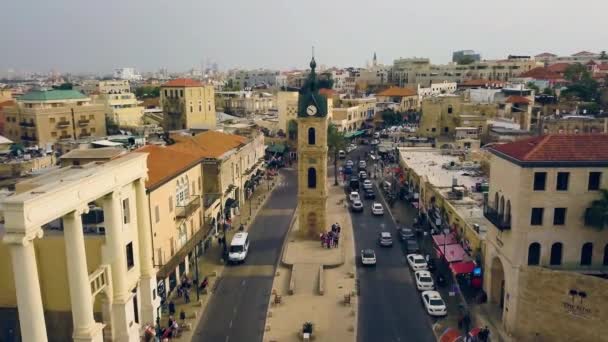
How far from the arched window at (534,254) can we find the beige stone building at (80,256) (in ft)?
74.0

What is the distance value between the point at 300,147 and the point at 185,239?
12886 millimetres

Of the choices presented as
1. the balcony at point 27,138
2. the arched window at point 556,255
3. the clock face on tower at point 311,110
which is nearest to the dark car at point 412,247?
the clock face on tower at point 311,110

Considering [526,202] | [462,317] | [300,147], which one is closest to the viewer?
[526,202]

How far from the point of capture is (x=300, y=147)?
46.2 metres

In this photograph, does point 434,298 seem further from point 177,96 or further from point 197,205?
point 177,96

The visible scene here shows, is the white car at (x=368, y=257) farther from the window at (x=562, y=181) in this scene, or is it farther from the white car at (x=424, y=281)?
the window at (x=562, y=181)

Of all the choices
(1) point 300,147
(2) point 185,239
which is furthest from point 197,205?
(1) point 300,147

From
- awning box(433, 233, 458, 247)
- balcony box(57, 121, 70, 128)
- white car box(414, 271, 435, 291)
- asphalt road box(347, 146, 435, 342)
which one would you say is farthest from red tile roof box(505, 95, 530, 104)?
balcony box(57, 121, 70, 128)

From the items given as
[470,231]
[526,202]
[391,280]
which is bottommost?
[391,280]

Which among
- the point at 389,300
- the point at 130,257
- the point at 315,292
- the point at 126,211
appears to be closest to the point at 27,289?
the point at 126,211

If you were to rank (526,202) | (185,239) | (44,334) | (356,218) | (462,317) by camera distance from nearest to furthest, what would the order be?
(44,334)
(526,202)
(462,317)
(185,239)
(356,218)

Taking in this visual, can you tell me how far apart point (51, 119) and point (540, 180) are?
238 feet

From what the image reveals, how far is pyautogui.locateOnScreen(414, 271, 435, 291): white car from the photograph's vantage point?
35.9m

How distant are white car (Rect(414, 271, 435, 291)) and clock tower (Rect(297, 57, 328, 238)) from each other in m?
12.6
